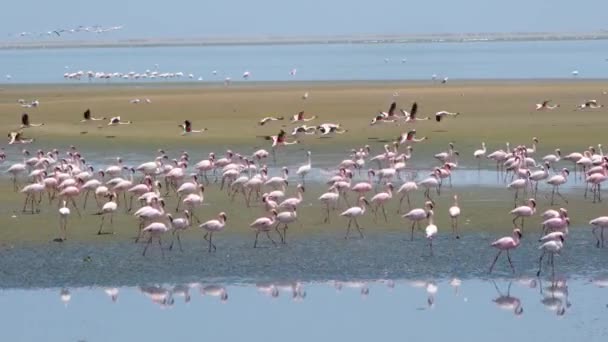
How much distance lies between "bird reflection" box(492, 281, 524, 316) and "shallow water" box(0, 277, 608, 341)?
1 cm

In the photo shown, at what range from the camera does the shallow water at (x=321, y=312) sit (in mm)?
13750

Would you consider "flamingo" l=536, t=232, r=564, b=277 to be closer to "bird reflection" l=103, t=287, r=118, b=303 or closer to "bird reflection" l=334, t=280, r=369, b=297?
"bird reflection" l=334, t=280, r=369, b=297

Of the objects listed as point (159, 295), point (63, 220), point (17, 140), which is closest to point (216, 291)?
point (159, 295)

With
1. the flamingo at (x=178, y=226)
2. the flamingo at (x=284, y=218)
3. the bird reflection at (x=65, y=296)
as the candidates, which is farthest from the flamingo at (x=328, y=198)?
the bird reflection at (x=65, y=296)

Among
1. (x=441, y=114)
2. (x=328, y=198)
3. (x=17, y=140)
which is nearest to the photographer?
(x=328, y=198)

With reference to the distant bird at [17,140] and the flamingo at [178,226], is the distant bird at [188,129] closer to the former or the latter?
the distant bird at [17,140]

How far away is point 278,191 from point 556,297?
6.61m

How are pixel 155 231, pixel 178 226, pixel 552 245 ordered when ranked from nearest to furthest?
pixel 552 245 → pixel 155 231 → pixel 178 226

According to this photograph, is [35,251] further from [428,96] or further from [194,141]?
[428,96]

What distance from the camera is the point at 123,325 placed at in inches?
562

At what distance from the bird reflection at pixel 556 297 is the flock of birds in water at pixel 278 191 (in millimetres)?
618

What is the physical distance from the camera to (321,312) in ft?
47.9

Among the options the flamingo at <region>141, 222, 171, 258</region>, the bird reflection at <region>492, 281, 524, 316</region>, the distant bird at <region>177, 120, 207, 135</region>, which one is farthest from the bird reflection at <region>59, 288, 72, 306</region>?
the distant bird at <region>177, 120, 207, 135</region>

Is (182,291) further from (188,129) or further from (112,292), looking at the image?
(188,129)
